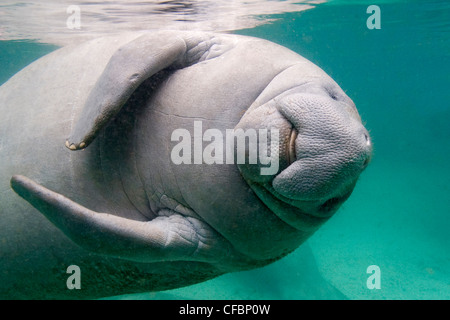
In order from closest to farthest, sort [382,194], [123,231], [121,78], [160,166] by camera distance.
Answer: [123,231], [121,78], [160,166], [382,194]

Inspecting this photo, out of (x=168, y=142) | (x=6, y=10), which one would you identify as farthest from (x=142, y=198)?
(x=6, y=10)

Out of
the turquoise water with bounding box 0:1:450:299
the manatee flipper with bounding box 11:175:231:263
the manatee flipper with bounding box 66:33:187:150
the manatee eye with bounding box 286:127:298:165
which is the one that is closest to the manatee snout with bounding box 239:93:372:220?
the manatee eye with bounding box 286:127:298:165

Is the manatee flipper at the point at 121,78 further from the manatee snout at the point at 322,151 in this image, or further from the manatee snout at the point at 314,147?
the manatee snout at the point at 322,151

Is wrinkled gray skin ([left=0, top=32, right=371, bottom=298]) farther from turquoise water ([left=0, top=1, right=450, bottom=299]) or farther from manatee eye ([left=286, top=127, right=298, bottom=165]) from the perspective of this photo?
turquoise water ([left=0, top=1, right=450, bottom=299])

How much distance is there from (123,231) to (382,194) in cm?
2846

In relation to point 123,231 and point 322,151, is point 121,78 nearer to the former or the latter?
point 123,231

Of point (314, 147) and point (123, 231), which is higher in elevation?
point (314, 147)

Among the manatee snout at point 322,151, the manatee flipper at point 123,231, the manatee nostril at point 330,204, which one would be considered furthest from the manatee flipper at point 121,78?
the manatee nostril at point 330,204

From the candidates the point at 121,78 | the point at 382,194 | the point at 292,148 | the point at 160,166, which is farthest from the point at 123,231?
the point at 382,194

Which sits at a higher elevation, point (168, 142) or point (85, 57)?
point (85, 57)

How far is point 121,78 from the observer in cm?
210

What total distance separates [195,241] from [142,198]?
0.51m
